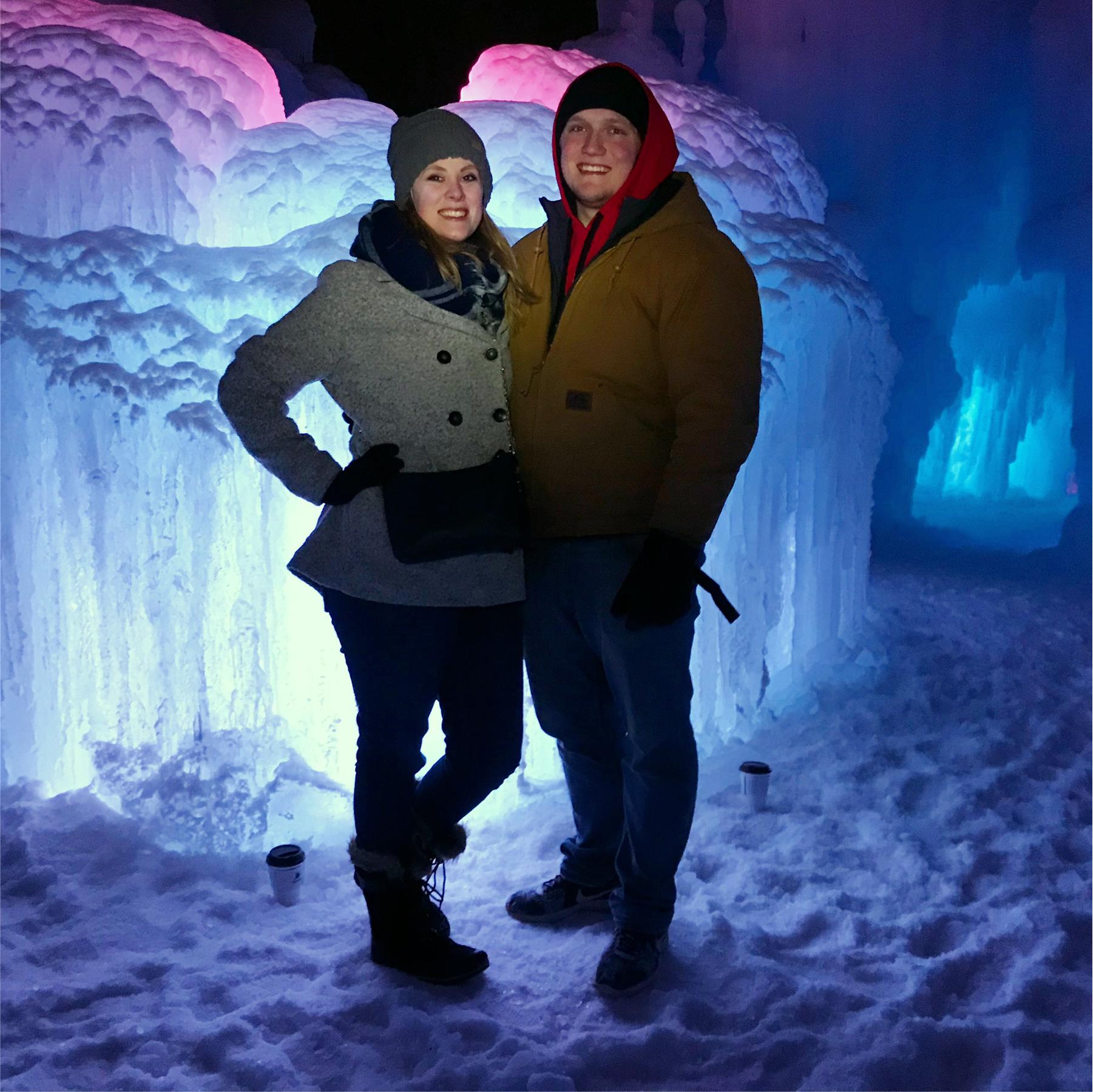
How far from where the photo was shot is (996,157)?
7.64 m

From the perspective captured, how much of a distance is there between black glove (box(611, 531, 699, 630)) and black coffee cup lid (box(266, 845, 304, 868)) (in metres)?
1.27

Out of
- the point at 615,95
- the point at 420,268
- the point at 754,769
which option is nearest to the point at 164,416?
the point at 420,268

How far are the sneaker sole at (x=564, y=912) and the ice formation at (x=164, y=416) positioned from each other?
2.81 ft

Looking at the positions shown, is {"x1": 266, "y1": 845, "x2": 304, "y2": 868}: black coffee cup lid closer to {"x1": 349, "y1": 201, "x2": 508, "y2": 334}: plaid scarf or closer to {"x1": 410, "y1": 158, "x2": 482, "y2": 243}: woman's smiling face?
{"x1": 349, "y1": 201, "x2": 508, "y2": 334}: plaid scarf

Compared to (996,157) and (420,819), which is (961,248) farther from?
(420,819)

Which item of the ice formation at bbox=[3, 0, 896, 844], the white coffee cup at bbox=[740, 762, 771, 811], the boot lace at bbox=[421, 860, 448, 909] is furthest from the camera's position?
the white coffee cup at bbox=[740, 762, 771, 811]

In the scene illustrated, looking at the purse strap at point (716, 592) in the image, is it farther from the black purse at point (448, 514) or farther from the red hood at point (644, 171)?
the red hood at point (644, 171)

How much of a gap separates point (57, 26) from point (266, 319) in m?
1.23

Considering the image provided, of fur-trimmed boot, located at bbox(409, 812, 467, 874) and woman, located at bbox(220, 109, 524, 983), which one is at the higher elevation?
woman, located at bbox(220, 109, 524, 983)

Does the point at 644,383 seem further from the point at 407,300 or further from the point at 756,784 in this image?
the point at 756,784

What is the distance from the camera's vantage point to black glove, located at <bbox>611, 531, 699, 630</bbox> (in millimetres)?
2039

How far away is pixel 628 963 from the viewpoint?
2.28 meters

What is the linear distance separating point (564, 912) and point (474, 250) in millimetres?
1744

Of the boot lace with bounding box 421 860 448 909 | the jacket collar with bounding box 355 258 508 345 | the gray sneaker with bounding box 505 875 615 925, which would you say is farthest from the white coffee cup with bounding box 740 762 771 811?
the jacket collar with bounding box 355 258 508 345
